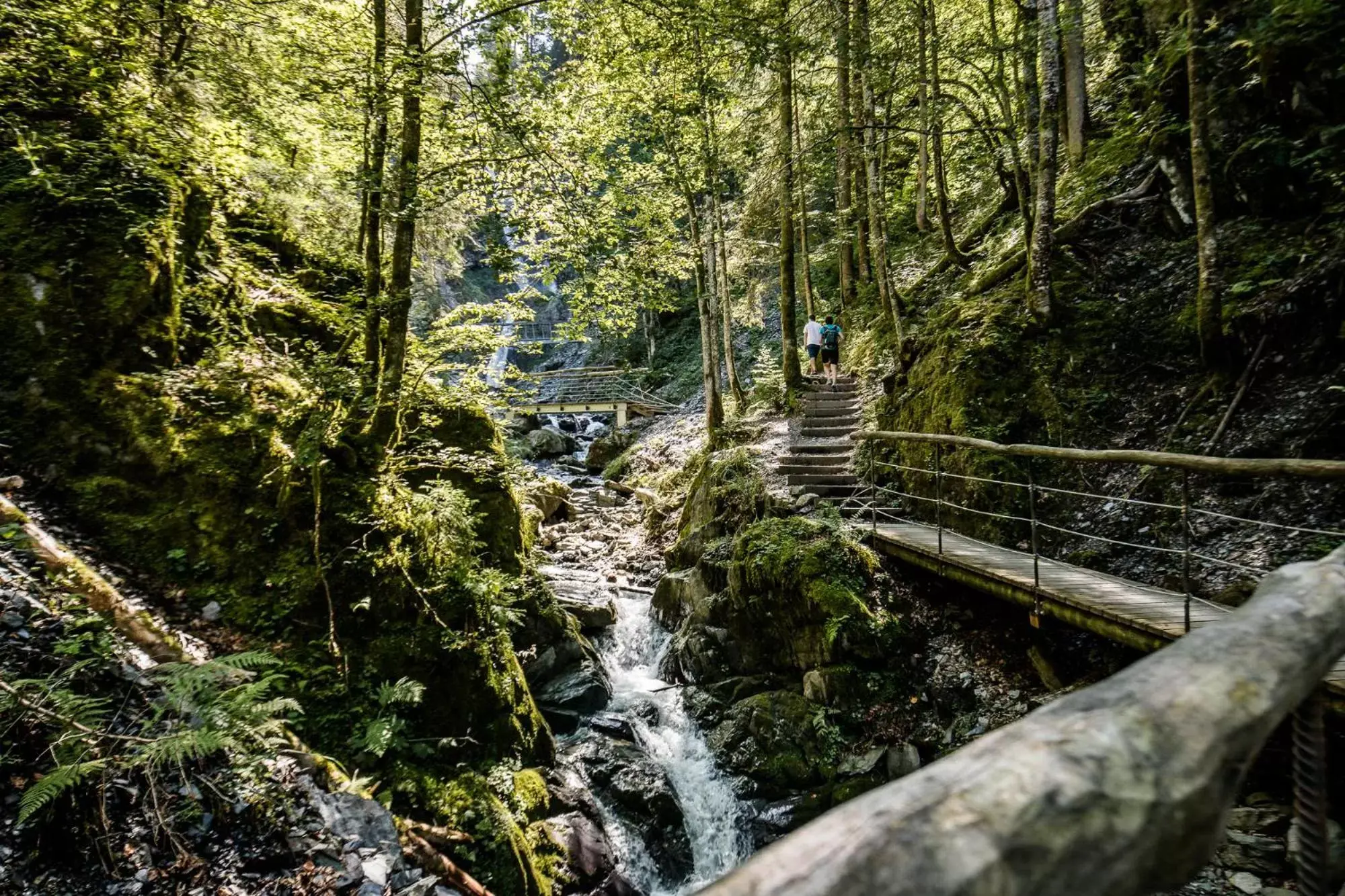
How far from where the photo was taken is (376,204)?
6.75 meters

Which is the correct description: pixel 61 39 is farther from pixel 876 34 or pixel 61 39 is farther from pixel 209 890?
pixel 876 34

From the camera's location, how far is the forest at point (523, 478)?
11.0 ft

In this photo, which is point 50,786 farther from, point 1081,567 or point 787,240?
point 787,240

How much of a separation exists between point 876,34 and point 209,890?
13.3m

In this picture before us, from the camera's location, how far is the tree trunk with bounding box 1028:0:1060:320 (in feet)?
25.5

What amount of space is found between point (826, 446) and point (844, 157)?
8544mm

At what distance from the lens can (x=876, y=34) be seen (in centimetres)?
1030

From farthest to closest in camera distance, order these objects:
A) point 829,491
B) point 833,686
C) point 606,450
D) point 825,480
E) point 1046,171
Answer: point 606,450 → point 825,480 → point 829,491 → point 1046,171 → point 833,686

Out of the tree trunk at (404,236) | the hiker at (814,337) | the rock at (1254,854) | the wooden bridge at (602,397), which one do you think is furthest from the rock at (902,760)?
the wooden bridge at (602,397)

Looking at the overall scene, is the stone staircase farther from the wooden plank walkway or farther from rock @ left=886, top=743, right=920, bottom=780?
rock @ left=886, top=743, right=920, bottom=780

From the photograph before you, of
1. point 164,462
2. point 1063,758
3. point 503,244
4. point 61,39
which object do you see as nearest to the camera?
point 1063,758

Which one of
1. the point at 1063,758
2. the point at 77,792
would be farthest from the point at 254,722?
the point at 1063,758

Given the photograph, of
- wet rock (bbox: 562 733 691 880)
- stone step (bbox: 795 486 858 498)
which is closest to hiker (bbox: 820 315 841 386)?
stone step (bbox: 795 486 858 498)

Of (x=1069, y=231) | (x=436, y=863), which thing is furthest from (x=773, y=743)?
(x=1069, y=231)
